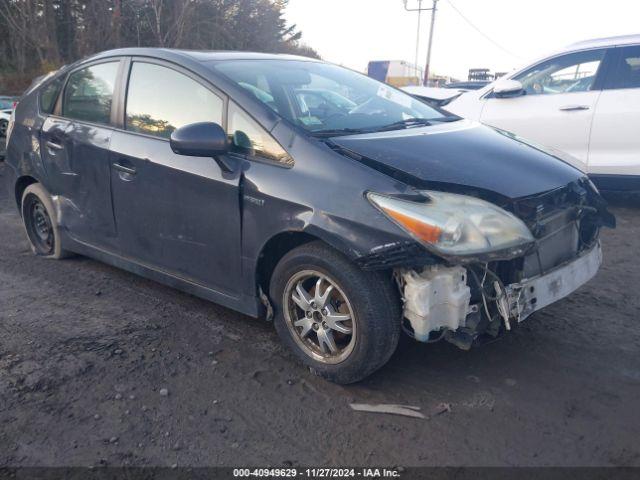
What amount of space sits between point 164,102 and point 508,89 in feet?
14.2

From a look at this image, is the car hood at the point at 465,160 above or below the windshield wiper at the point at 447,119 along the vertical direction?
below

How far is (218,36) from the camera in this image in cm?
3200

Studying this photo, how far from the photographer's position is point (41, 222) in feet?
16.5

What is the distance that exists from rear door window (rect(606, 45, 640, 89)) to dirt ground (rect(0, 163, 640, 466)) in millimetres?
2946

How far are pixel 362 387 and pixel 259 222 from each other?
1006 millimetres

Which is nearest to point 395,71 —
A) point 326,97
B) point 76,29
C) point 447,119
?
point 76,29

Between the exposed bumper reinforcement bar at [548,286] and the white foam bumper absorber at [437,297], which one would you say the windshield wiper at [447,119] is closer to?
the exposed bumper reinforcement bar at [548,286]

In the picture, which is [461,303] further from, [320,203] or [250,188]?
[250,188]

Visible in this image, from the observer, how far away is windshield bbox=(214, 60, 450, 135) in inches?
134

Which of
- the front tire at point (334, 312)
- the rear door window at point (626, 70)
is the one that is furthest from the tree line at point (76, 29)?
the front tire at point (334, 312)

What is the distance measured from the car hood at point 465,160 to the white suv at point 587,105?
3.06m

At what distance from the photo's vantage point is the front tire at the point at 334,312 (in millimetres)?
2797

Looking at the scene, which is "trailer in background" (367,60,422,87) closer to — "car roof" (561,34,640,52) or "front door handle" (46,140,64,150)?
"car roof" (561,34,640,52)

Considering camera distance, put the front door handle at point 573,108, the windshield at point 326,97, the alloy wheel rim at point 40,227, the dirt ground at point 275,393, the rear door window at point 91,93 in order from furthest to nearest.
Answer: the front door handle at point 573,108, the alloy wheel rim at point 40,227, the rear door window at point 91,93, the windshield at point 326,97, the dirt ground at point 275,393
